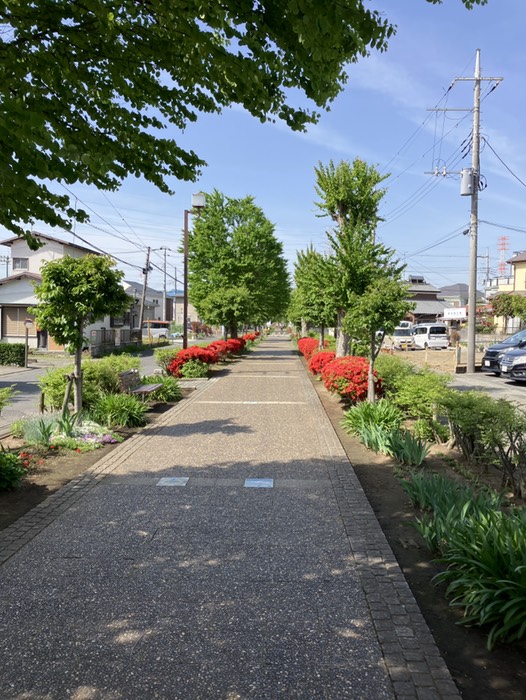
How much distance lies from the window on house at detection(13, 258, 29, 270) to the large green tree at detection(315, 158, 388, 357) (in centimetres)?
2939

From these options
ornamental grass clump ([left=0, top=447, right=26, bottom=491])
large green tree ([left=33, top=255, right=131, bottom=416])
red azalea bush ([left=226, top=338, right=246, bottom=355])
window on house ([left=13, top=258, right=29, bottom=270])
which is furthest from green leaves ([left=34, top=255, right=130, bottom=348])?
window on house ([left=13, top=258, right=29, bottom=270])

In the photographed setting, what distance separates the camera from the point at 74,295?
835 centimetres

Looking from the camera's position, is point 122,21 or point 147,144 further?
point 147,144

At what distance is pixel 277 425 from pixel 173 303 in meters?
96.9

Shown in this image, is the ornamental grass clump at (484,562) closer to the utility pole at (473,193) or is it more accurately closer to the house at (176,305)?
the utility pole at (473,193)

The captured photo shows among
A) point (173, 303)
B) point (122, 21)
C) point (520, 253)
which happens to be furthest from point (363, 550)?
point (173, 303)

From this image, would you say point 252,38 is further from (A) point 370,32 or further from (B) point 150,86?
(B) point 150,86

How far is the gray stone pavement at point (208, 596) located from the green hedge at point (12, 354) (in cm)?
2036

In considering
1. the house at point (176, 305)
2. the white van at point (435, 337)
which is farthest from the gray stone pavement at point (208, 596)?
the house at point (176, 305)

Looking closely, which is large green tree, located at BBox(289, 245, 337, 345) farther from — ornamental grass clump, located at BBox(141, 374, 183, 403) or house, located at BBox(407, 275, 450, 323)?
house, located at BBox(407, 275, 450, 323)

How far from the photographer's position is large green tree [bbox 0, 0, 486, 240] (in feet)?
10.3

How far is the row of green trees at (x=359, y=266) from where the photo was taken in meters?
9.96

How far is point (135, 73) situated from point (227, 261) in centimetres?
2454

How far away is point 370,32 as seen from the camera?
10.7ft
